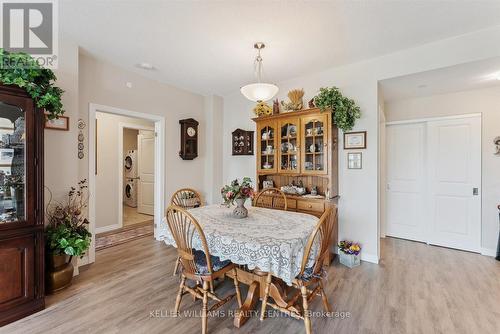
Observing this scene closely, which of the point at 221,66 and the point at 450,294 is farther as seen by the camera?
the point at 221,66

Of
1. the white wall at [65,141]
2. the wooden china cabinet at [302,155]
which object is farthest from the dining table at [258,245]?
the white wall at [65,141]

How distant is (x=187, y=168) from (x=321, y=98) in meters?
2.64

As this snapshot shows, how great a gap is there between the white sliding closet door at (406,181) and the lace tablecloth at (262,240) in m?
2.71

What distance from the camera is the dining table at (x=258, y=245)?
5.33 feet

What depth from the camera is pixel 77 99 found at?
8.87 ft

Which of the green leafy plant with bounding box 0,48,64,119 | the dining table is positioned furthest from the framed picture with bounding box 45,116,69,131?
the dining table

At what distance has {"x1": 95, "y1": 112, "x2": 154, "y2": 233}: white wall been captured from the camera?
4.52 metres

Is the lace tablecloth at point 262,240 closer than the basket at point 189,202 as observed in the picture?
Yes

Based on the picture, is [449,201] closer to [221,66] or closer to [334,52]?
[334,52]

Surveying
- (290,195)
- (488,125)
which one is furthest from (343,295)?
(488,125)

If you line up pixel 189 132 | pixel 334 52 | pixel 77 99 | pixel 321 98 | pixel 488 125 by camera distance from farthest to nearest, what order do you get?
pixel 189 132
pixel 488 125
pixel 321 98
pixel 334 52
pixel 77 99

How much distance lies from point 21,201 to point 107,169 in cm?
284

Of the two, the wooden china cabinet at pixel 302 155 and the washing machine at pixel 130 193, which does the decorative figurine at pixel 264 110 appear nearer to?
the wooden china cabinet at pixel 302 155

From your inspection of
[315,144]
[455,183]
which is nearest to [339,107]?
[315,144]
